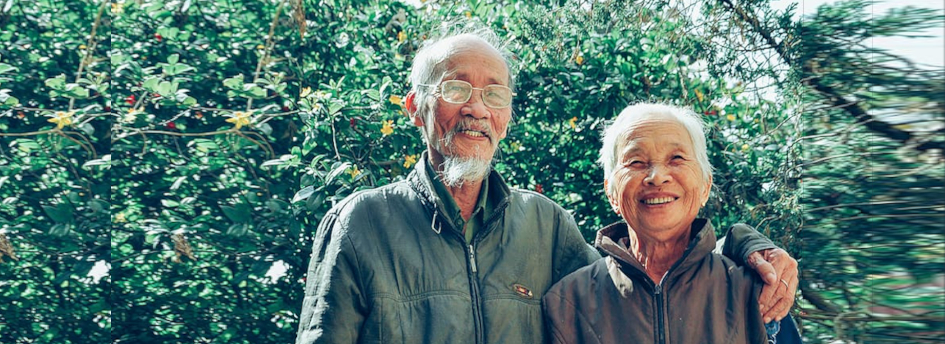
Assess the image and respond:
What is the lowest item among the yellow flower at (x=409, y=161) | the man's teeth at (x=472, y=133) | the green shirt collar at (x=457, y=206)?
the green shirt collar at (x=457, y=206)

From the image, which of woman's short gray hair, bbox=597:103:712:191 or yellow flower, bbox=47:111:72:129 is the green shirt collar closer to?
A: woman's short gray hair, bbox=597:103:712:191

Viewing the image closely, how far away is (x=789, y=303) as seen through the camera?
1.86 m

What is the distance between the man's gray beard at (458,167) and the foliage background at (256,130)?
1.17 meters

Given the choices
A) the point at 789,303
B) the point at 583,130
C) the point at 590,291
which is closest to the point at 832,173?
the point at 789,303

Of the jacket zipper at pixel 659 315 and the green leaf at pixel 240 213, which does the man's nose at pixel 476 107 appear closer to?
the jacket zipper at pixel 659 315

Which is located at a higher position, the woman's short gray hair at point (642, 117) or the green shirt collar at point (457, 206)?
the woman's short gray hair at point (642, 117)

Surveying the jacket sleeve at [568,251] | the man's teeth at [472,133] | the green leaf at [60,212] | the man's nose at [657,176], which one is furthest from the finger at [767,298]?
the green leaf at [60,212]

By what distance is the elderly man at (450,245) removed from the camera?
1.94 m

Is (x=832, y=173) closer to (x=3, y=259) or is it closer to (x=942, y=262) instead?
(x=942, y=262)

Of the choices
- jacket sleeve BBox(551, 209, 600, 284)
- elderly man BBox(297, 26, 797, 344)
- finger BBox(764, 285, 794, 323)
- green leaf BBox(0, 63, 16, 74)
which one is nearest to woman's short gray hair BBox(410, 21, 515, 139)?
elderly man BBox(297, 26, 797, 344)

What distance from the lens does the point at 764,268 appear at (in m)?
1.89

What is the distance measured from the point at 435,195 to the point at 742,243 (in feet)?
2.64

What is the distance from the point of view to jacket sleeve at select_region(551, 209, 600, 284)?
2.26 metres

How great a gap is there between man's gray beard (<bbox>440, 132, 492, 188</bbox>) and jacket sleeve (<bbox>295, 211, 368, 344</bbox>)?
0.31 m
